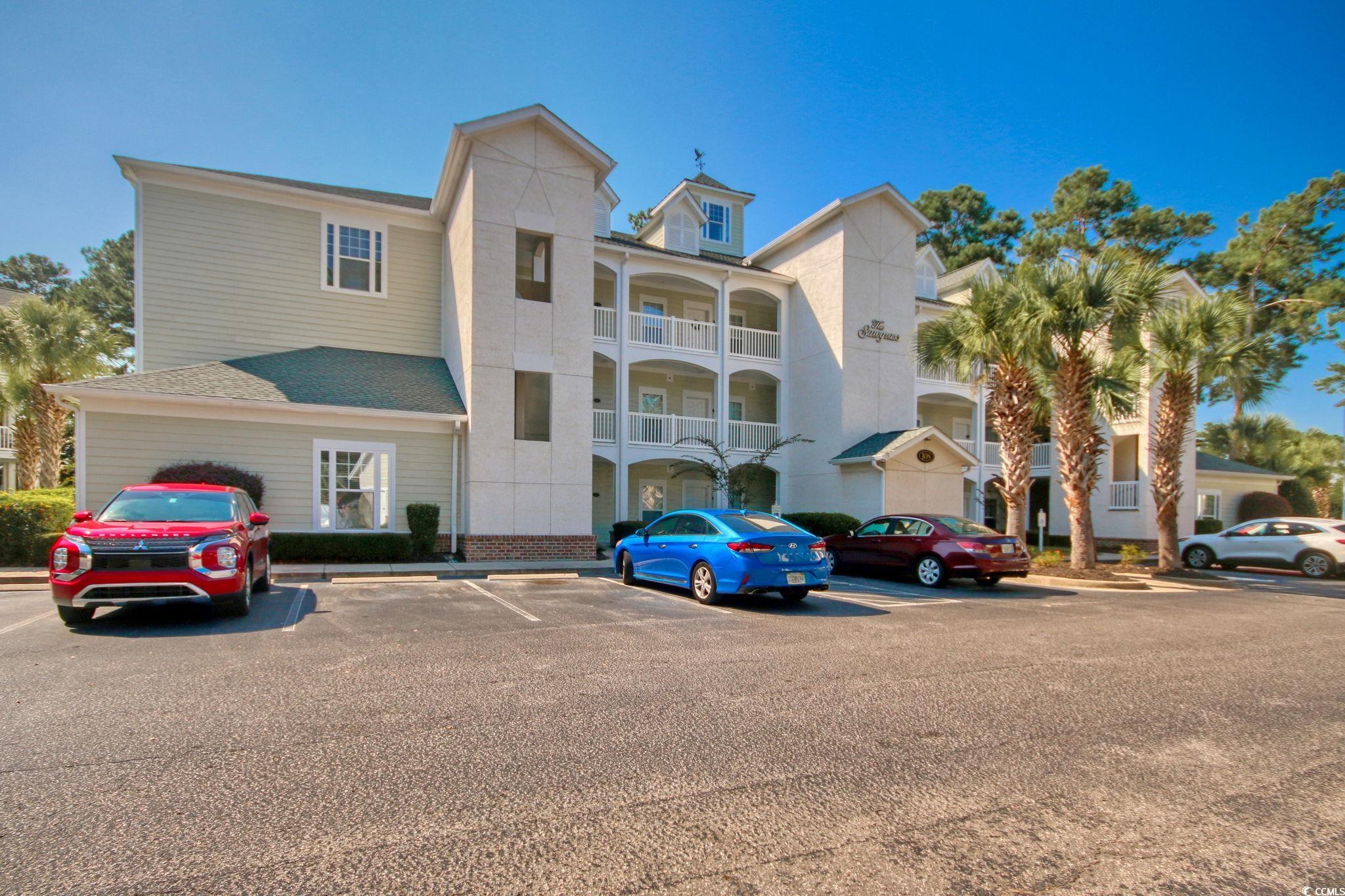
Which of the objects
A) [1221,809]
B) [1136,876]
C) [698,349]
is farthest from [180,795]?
[698,349]

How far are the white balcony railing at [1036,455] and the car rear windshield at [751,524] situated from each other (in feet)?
59.8

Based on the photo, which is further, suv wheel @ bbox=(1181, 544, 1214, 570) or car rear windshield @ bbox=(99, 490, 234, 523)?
suv wheel @ bbox=(1181, 544, 1214, 570)

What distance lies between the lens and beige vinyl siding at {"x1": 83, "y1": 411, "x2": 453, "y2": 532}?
1490 centimetres

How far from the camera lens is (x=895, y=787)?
4.05m

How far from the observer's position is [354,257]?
19.5m

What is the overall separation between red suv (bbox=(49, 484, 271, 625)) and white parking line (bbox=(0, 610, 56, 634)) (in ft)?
1.49

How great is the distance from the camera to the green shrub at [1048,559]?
17.5 m

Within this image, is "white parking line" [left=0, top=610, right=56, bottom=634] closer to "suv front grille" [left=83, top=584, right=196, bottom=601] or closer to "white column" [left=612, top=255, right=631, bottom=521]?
"suv front grille" [left=83, top=584, right=196, bottom=601]

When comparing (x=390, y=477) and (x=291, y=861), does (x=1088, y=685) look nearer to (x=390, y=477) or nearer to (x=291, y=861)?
(x=291, y=861)

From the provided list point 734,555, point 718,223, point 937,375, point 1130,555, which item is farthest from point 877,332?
point 734,555

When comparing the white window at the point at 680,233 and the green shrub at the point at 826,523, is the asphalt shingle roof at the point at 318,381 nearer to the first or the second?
the green shrub at the point at 826,523

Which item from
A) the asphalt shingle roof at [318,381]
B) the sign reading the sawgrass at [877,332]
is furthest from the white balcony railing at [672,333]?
the asphalt shingle roof at [318,381]

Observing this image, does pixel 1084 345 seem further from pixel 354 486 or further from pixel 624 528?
pixel 354 486

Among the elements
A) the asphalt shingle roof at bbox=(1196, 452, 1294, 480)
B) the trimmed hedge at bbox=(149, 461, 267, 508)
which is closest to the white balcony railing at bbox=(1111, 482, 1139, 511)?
the asphalt shingle roof at bbox=(1196, 452, 1294, 480)
